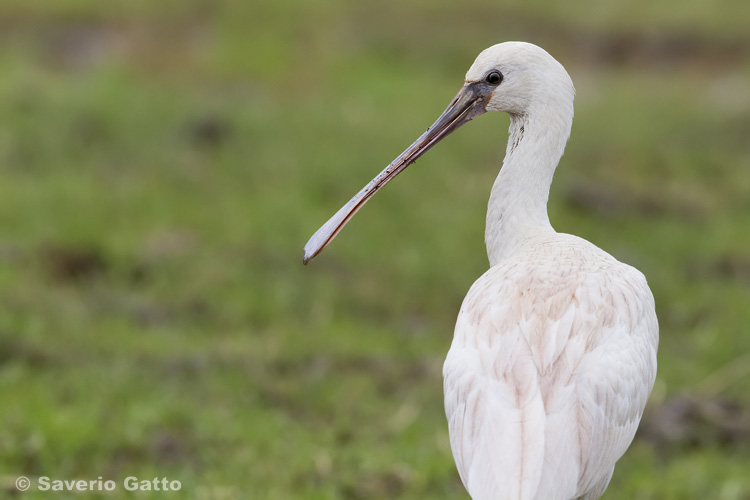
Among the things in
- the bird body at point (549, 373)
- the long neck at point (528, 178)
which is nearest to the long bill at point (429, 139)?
the long neck at point (528, 178)

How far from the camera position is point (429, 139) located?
523 cm

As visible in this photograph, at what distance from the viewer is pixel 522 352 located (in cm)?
433

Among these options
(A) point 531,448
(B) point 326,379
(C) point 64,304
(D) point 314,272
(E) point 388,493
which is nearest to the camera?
(A) point 531,448

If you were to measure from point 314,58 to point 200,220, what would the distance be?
4.78m

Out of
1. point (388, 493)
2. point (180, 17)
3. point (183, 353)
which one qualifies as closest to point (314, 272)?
point (183, 353)

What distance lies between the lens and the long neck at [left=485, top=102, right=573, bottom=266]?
5121mm

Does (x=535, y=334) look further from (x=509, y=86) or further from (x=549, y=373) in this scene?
(x=509, y=86)

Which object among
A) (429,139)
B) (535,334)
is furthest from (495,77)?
(535,334)

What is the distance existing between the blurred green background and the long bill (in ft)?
4.33

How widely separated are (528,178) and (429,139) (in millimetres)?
430

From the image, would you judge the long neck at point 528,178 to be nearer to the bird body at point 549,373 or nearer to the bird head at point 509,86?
the bird head at point 509,86

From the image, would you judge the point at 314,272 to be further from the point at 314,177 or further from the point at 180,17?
the point at 180,17

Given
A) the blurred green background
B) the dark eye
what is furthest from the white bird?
the blurred green background

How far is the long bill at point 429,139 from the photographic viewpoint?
16.8 feet
